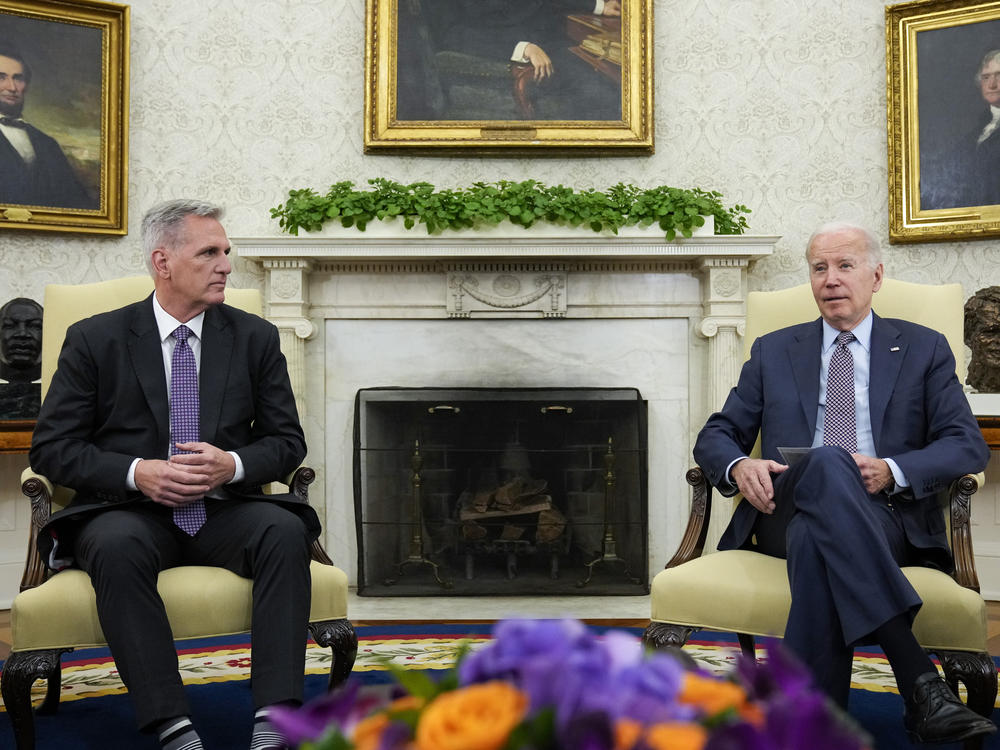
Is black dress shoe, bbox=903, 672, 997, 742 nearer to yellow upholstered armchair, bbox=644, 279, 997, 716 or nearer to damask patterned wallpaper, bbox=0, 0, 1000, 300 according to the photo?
yellow upholstered armchair, bbox=644, 279, 997, 716

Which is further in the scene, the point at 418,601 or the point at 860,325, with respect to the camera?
the point at 418,601

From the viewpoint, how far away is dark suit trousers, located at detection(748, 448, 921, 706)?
1995 mm

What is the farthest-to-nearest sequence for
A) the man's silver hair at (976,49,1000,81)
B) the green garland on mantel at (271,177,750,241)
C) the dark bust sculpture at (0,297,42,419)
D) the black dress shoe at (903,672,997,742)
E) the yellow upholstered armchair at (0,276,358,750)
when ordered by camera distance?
the man's silver hair at (976,49,1000,81)
the green garland on mantel at (271,177,750,241)
the dark bust sculpture at (0,297,42,419)
the yellow upholstered armchair at (0,276,358,750)
the black dress shoe at (903,672,997,742)

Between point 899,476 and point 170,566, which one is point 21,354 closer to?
point 170,566

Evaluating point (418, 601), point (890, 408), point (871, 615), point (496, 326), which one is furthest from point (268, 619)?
point (496, 326)

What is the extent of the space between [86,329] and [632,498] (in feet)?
9.29

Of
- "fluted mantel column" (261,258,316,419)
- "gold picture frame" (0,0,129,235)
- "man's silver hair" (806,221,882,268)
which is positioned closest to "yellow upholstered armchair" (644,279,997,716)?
"man's silver hair" (806,221,882,268)

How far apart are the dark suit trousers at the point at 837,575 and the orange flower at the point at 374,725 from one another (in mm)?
1390

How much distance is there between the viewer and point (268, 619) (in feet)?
7.03

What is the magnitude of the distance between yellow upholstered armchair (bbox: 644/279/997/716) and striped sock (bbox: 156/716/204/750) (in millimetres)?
1063

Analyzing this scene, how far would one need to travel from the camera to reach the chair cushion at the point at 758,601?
81.7 inches

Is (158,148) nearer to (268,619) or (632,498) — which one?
(632,498)

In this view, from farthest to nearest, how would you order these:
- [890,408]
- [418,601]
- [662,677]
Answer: [418,601] < [890,408] < [662,677]

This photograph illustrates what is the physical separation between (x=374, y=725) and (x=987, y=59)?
4687mm
